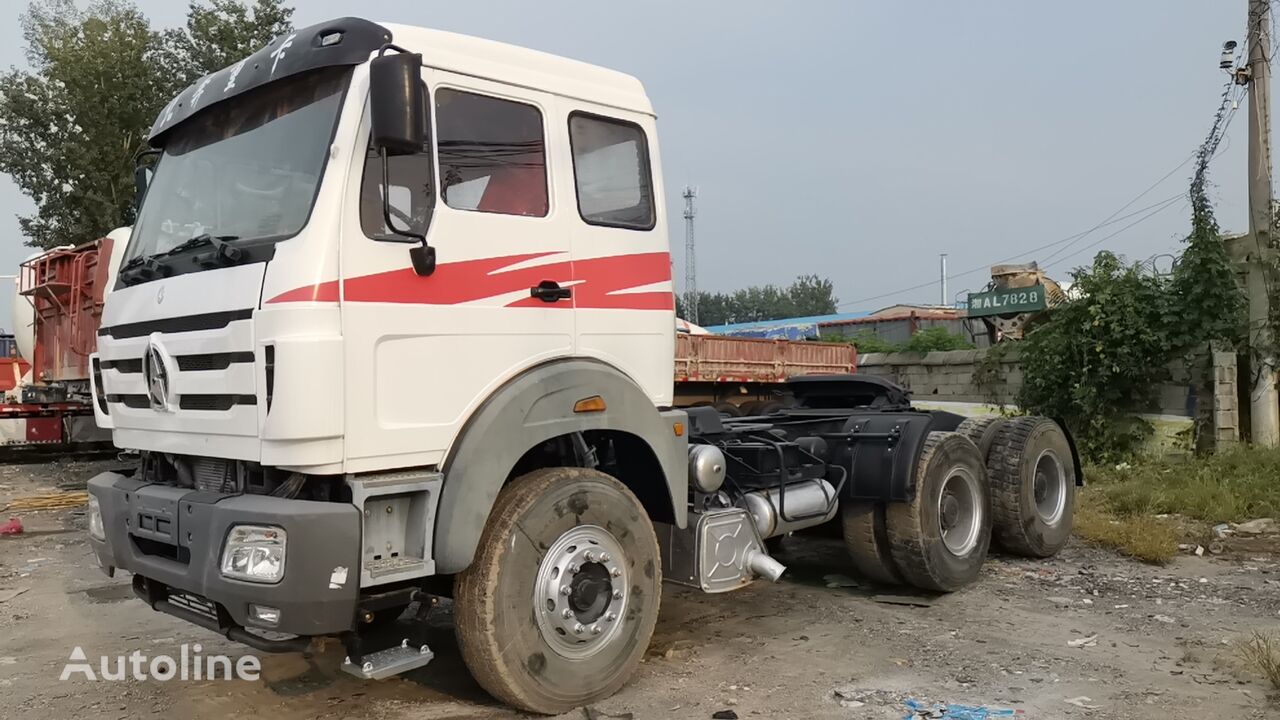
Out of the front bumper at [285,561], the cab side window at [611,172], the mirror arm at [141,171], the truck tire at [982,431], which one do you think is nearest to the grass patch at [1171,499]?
the truck tire at [982,431]

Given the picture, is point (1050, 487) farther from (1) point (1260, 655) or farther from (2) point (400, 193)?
(2) point (400, 193)

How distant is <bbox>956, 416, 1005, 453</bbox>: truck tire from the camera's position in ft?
23.2

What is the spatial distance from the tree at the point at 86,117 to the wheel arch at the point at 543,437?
777 inches

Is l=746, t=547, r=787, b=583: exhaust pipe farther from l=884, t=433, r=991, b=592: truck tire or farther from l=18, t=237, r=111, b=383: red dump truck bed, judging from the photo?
l=18, t=237, r=111, b=383: red dump truck bed

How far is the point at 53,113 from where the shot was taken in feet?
67.5

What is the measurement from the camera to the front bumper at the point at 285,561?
328 cm

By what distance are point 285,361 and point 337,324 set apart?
0.74 ft

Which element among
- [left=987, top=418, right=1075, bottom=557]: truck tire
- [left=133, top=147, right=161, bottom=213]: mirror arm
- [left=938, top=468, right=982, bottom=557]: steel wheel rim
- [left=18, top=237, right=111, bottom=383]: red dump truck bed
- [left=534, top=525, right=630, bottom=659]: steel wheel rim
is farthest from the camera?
[left=18, top=237, right=111, bottom=383]: red dump truck bed

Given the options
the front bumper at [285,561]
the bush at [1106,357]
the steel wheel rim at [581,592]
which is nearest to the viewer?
the front bumper at [285,561]

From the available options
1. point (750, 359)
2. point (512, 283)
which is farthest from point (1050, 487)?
point (750, 359)

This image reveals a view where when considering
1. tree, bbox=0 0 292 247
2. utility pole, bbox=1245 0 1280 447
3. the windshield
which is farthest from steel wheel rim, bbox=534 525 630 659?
tree, bbox=0 0 292 247

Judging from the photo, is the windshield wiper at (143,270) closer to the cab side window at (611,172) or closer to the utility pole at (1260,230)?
the cab side window at (611,172)

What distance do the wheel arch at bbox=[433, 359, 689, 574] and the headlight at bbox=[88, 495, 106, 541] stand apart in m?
1.74

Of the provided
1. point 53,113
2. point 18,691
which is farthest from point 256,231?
point 53,113
